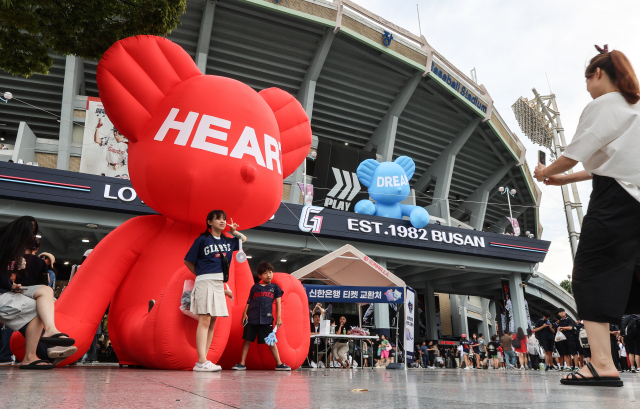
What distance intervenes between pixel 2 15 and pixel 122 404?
19.3ft

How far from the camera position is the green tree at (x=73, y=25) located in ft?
18.7

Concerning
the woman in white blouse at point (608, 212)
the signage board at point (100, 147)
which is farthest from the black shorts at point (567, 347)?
the signage board at point (100, 147)

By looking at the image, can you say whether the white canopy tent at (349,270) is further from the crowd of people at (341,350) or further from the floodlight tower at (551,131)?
the floodlight tower at (551,131)

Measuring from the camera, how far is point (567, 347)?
11031mm

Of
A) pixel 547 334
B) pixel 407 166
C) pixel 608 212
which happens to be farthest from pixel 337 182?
pixel 608 212

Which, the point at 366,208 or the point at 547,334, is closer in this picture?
the point at 547,334

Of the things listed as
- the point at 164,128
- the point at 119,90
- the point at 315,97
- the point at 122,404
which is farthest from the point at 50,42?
the point at 315,97

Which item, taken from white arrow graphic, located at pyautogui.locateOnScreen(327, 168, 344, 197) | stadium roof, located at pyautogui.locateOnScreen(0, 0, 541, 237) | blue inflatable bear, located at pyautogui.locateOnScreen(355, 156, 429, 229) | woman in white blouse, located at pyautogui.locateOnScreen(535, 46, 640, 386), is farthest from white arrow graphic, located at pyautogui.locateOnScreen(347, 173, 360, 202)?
woman in white blouse, located at pyautogui.locateOnScreen(535, 46, 640, 386)

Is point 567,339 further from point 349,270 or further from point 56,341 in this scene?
point 56,341

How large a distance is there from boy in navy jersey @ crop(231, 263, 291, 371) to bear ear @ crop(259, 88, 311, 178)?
1627 millimetres

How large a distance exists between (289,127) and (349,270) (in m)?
6.56

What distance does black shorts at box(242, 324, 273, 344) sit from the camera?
16.5 ft

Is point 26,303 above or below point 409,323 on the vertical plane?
below

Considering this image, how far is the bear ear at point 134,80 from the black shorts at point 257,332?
8.24 feet
